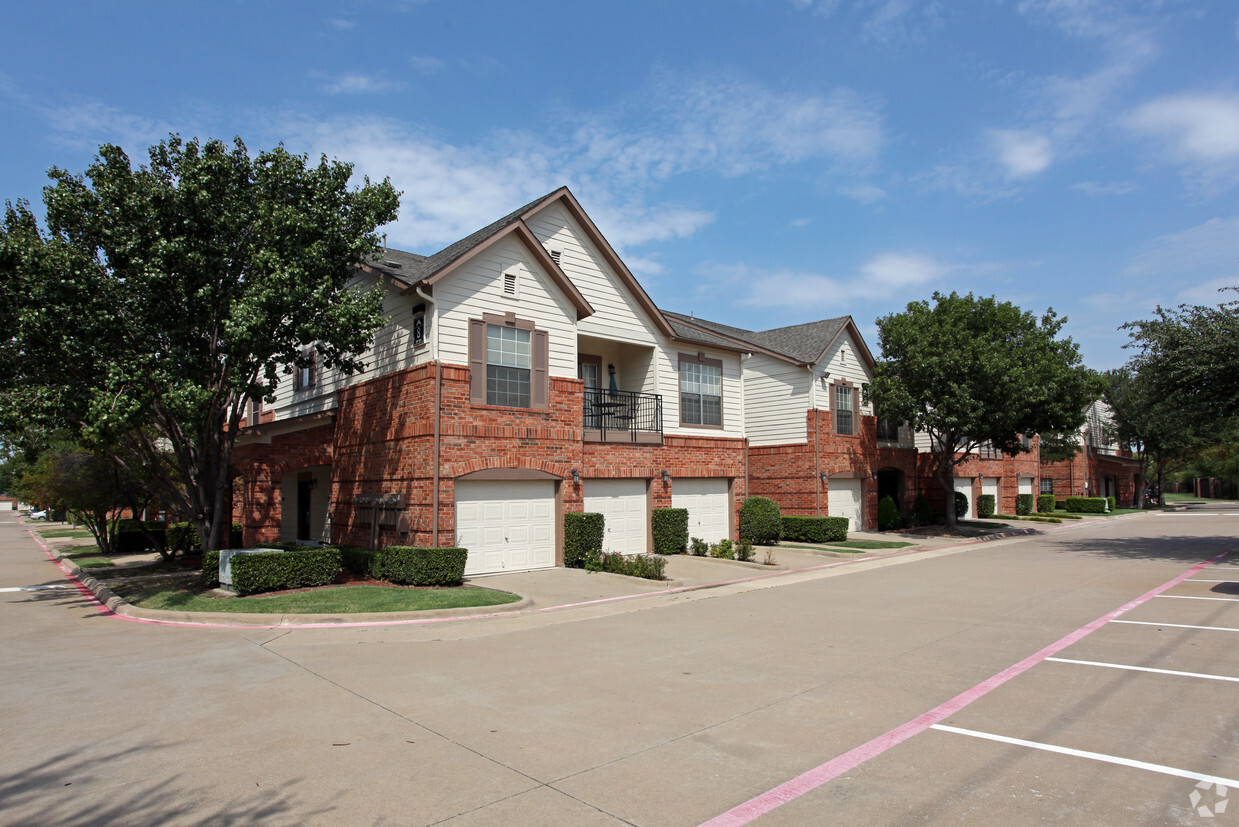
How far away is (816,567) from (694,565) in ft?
10.6

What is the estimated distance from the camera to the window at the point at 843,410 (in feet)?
96.7

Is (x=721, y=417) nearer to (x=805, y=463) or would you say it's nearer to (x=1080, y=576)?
(x=805, y=463)

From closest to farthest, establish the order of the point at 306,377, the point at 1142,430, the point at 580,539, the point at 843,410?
the point at 580,539, the point at 306,377, the point at 843,410, the point at 1142,430

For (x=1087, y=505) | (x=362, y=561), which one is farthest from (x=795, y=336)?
(x=1087, y=505)

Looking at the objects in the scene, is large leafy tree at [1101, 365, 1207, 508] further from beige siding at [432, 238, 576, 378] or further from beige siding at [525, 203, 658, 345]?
beige siding at [432, 238, 576, 378]

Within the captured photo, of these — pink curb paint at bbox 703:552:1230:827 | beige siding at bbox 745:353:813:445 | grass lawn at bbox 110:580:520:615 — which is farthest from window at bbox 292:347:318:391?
pink curb paint at bbox 703:552:1230:827

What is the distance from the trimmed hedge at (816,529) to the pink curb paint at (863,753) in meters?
16.6

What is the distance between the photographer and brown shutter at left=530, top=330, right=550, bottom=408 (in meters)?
Answer: 18.1

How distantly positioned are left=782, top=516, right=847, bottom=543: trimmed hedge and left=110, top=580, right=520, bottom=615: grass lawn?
14.8 metres

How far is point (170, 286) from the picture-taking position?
1421 centimetres

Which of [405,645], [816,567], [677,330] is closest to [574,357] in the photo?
[677,330]

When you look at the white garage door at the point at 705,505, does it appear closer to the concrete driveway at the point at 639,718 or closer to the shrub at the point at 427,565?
the shrub at the point at 427,565

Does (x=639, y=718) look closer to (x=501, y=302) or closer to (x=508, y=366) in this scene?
(x=508, y=366)

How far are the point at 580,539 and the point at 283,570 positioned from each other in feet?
21.4
